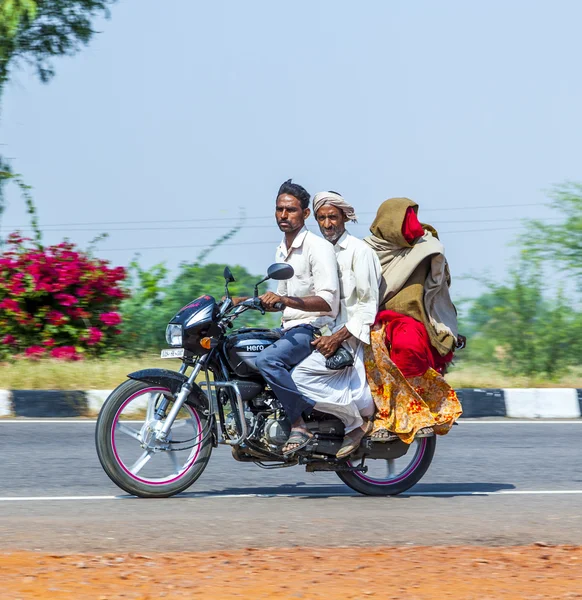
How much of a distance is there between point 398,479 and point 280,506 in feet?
2.80

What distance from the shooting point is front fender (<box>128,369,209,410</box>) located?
235 inches

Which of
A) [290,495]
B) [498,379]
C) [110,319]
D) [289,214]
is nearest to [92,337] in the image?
[110,319]

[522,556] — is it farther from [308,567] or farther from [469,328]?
[469,328]

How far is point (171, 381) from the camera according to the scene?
6.01m

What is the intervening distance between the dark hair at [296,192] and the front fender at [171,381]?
1.13 meters

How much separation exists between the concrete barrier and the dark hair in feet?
14.9

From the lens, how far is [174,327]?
5.93m

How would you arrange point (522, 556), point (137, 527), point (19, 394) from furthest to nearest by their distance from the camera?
point (19, 394)
point (137, 527)
point (522, 556)

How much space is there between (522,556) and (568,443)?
416 cm

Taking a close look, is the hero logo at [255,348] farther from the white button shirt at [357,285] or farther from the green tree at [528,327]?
the green tree at [528,327]

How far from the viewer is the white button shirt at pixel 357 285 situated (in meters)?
6.07

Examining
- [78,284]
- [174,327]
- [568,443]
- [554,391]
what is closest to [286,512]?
[174,327]

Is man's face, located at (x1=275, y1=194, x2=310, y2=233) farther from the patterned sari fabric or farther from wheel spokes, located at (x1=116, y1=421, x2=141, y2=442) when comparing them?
wheel spokes, located at (x1=116, y1=421, x2=141, y2=442)

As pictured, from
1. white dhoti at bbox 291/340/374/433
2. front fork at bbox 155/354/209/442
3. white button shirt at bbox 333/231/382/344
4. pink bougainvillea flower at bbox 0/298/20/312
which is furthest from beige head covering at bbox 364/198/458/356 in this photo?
pink bougainvillea flower at bbox 0/298/20/312
